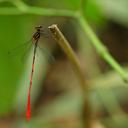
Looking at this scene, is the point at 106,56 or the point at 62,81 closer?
the point at 106,56

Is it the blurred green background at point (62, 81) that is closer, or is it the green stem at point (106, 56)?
the green stem at point (106, 56)

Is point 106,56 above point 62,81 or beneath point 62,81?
beneath

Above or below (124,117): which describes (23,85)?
above

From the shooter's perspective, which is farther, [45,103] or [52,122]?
[45,103]

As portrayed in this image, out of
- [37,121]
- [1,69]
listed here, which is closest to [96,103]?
[37,121]

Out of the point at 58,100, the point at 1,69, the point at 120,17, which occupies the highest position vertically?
the point at 120,17

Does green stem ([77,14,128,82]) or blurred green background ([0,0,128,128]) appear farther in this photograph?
blurred green background ([0,0,128,128])

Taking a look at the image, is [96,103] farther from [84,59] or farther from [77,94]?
[84,59]
